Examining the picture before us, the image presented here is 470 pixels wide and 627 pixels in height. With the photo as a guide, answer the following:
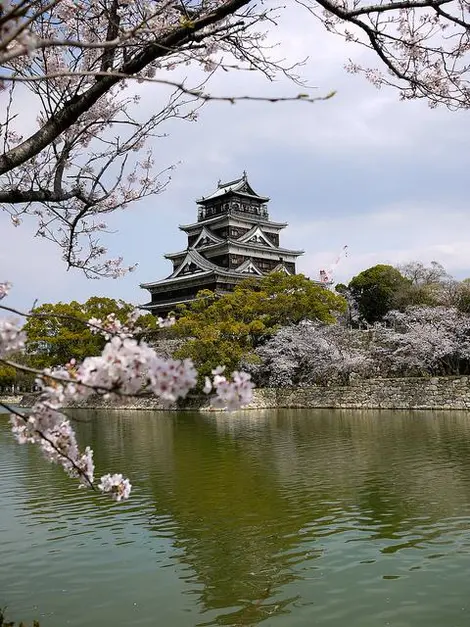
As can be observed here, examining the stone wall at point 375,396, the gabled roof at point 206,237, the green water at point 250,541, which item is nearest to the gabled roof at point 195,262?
the gabled roof at point 206,237

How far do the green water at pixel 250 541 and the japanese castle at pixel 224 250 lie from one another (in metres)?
25.0

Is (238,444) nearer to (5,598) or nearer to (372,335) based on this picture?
(5,598)

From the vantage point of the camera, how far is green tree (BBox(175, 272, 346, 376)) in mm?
25547

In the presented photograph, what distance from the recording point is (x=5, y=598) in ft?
16.1

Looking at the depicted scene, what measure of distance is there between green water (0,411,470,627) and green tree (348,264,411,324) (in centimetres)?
2237

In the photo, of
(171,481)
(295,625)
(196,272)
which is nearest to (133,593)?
(295,625)

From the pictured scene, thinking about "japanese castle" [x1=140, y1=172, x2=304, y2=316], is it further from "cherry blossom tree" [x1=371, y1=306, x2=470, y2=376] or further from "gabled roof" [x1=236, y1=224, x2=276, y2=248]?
"cherry blossom tree" [x1=371, y1=306, x2=470, y2=376]

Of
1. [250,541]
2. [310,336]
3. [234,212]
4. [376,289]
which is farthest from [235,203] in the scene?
[250,541]

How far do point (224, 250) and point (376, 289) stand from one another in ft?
32.0

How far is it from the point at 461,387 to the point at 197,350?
1082 centimetres

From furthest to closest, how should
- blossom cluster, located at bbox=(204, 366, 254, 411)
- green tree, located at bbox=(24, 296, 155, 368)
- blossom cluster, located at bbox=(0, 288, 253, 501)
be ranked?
green tree, located at bbox=(24, 296, 155, 368) < blossom cluster, located at bbox=(204, 366, 254, 411) < blossom cluster, located at bbox=(0, 288, 253, 501)

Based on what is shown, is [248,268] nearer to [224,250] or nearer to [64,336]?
[224,250]

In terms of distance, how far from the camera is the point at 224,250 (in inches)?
1489

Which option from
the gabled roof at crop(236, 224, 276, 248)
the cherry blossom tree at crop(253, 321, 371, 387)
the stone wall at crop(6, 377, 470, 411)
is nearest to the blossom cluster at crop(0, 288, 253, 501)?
the stone wall at crop(6, 377, 470, 411)
